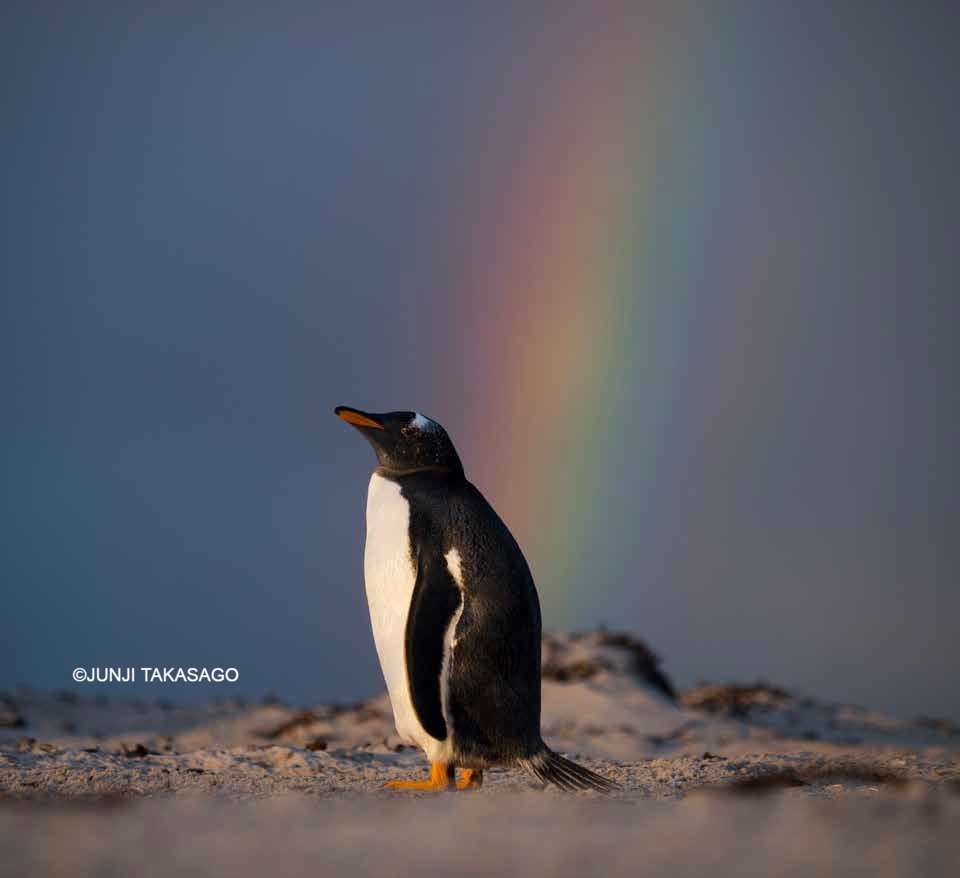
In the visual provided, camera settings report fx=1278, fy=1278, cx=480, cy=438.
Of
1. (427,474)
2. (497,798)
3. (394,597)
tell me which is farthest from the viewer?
(427,474)

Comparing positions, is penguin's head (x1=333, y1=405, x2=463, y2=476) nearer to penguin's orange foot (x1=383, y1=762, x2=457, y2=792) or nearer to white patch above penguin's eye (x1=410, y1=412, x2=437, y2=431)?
white patch above penguin's eye (x1=410, y1=412, x2=437, y2=431)

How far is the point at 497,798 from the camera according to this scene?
6906mm

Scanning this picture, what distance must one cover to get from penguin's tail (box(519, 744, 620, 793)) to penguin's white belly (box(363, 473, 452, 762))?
0.56 m

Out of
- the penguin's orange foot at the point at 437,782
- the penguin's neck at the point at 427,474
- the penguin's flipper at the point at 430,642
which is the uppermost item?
the penguin's neck at the point at 427,474

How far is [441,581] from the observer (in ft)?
26.0

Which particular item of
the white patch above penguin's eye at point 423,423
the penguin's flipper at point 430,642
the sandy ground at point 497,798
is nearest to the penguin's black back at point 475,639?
the penguin's flipper at point 430,642

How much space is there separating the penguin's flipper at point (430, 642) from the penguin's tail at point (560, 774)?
613 millimetres

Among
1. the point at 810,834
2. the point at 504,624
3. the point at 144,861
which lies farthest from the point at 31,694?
the point at 810,834

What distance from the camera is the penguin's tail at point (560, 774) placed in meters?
8.02

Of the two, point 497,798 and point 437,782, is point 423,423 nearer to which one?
point 437,782

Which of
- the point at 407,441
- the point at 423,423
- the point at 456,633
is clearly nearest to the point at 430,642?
the point at 456,633

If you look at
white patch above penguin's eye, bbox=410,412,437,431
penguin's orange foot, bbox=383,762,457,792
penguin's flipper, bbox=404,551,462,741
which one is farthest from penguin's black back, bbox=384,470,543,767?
white patch above penguin's eye, bbox=410,412,437,431

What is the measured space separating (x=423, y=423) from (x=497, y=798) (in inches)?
104

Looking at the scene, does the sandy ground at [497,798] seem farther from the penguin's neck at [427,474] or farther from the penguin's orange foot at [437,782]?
the penguin's neck at [427,474]
